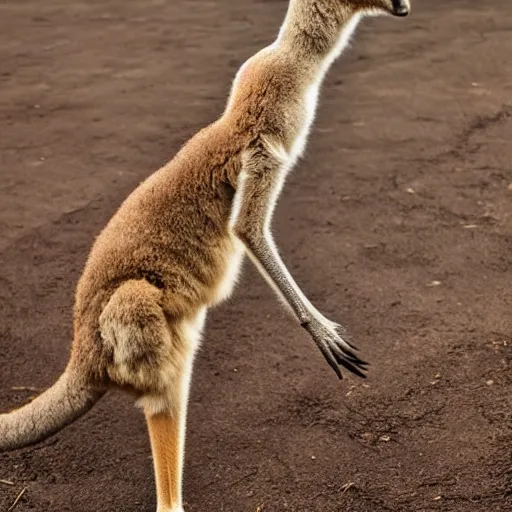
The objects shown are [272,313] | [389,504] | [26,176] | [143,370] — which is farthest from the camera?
[26,176]

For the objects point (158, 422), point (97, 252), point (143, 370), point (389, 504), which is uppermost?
point (97, 252)

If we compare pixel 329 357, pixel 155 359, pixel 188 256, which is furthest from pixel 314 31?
pixel 155 359

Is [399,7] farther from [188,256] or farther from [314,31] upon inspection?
[188,256]

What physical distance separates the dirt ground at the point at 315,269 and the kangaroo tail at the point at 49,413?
725 millimetres

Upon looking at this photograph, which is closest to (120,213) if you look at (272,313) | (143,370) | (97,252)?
(97,252)

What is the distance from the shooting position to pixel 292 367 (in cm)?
429

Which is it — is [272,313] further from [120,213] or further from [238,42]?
[238,42]

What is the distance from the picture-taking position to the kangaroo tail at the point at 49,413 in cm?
283

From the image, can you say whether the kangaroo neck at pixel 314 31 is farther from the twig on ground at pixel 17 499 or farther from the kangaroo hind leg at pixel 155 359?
the twig on ground at pixel 17 499

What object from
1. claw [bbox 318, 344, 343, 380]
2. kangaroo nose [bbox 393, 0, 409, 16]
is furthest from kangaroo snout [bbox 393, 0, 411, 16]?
claw [bbox 318, 344, 343, 380]

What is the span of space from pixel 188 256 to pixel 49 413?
0.70 metres

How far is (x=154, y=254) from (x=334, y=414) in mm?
1347

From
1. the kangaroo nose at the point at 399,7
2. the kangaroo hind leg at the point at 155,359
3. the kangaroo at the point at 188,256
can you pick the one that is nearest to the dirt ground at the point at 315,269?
the kangaroo hind leg at the point at 155,359

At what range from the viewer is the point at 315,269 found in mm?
Answer: 5113
